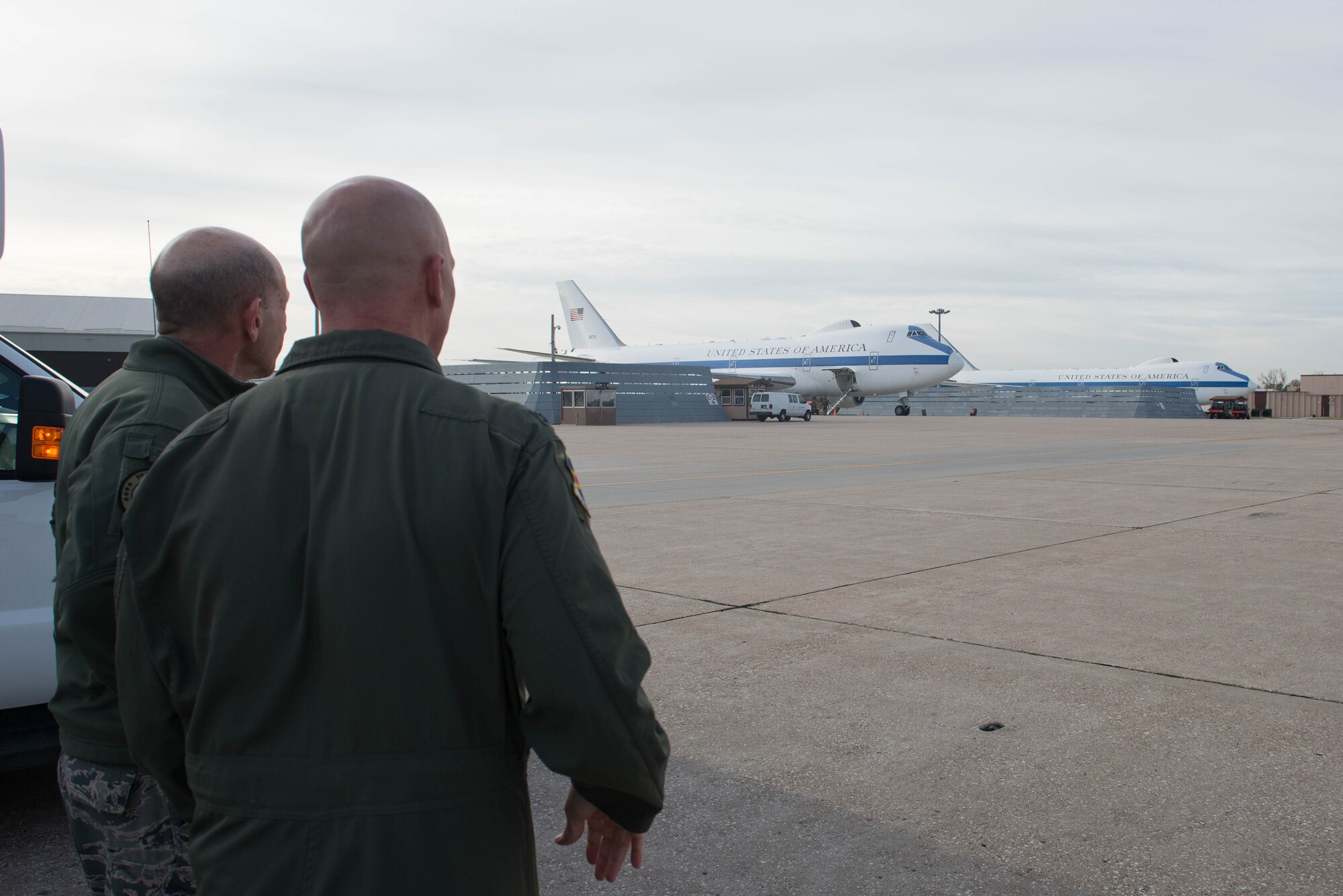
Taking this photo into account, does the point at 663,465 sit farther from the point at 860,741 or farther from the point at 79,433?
the point at 79,433

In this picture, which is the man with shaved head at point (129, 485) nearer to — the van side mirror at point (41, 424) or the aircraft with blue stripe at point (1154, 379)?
the van side mirror at point (41, 424)

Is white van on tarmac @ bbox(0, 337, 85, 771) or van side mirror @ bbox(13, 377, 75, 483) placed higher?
van side mirror @ bbox(13, 377, 75, 483)

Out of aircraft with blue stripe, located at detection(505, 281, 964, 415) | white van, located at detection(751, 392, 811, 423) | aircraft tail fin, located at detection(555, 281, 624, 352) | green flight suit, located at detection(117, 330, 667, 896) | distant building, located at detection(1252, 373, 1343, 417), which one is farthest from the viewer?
distant building, located at detection(1252, 373, 1343, 417)

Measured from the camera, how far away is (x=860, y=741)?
175 inches

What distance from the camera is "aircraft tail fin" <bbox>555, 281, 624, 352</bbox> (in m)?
70.2

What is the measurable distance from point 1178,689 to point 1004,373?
286 ft

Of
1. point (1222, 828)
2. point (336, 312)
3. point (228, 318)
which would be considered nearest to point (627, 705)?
point (336, 312)

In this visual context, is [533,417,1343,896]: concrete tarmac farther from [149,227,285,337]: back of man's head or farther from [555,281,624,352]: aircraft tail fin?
[555,281,624,352]: aircraft tail fin

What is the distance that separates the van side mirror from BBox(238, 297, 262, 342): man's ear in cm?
102

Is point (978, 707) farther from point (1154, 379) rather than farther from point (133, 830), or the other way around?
point (1154, 379)

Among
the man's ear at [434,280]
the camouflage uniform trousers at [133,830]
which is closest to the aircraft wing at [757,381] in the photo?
the camouflage uniform trousers at [133,830]

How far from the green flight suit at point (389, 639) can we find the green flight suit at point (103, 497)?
0.44 m

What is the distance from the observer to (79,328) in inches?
802

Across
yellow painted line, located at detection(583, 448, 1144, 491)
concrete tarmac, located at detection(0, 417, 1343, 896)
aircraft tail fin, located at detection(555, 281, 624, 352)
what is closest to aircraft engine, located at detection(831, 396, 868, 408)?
aircraft tail fin, located at detection(555, 281, 624, 352)
